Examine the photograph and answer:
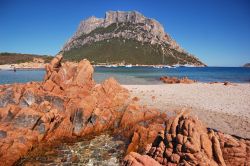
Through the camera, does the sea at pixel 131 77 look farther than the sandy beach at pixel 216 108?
Yes

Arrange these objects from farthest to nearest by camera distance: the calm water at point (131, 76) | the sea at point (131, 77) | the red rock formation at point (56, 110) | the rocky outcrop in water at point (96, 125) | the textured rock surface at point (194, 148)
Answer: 1. the calm water at point (131, 76)
2. the sea at point (131, 77)
3. the red rock formation at point (56, 110)
4. the rocky outcrop in water at point (96, 125)
5. the textured rock surface at point (194, 148)

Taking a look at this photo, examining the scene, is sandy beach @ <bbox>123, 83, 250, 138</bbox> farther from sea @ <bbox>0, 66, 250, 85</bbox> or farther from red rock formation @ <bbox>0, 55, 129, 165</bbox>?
sea @ <bbox>0, 66, 250, 85</bbox>

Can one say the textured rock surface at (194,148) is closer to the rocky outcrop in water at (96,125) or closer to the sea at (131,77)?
the rocky outcrop in water at (96,125)

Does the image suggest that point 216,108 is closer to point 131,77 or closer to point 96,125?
point 96,125

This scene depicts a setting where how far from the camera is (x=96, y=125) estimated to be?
23359 millimetres

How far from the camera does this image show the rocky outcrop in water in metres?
13.6

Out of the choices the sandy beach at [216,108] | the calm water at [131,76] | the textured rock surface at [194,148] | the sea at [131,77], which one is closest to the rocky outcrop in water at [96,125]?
the textured rock surface at [194,148]

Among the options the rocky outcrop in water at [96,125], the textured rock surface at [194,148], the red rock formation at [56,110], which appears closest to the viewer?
the textured rock surface at [194,148]

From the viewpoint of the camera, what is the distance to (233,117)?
25078 mm

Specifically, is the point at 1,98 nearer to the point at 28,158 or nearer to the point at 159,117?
the point at 28,158

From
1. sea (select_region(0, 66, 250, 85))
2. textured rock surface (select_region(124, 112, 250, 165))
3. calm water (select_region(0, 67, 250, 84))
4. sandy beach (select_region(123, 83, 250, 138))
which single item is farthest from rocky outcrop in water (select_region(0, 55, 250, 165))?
calm water (select_region(0, 67, 250, 84))

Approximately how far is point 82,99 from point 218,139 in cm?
1388

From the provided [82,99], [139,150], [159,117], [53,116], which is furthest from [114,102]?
[139,150]

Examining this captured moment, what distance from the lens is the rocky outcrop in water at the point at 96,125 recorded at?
13617mm
